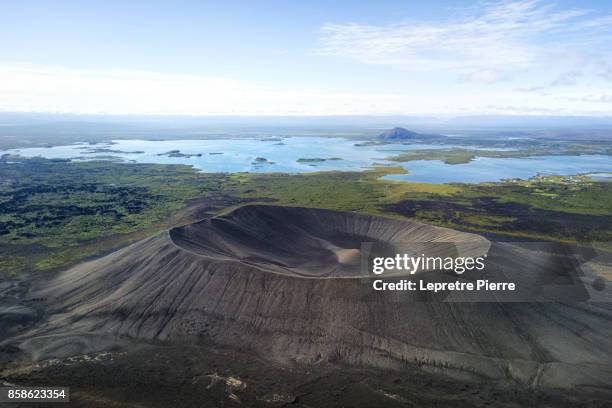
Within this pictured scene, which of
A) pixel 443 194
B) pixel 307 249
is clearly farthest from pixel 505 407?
pixel 443 194

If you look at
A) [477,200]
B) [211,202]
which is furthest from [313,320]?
[477,200]

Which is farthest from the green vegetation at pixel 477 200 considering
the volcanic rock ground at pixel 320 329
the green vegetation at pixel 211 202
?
the volcanic rock ground at pixel 320 329

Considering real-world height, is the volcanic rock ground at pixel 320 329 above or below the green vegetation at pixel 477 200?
below

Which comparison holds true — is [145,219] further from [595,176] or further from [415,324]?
[595,176]

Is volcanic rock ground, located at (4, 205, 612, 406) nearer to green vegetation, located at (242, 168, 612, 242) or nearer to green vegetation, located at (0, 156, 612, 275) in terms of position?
green vegetation, located at (0, 156, 612, 275)

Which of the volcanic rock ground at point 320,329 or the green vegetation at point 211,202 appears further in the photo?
the green vegetation at point 211,202

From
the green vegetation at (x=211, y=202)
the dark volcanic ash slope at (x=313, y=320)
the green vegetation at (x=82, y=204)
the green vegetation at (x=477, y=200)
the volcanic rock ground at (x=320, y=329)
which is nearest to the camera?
the volcanic rock ground at (x=320, y=329)

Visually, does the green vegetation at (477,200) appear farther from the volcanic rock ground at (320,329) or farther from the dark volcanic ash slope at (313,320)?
the dark volcanic ash slope at (313,320)
